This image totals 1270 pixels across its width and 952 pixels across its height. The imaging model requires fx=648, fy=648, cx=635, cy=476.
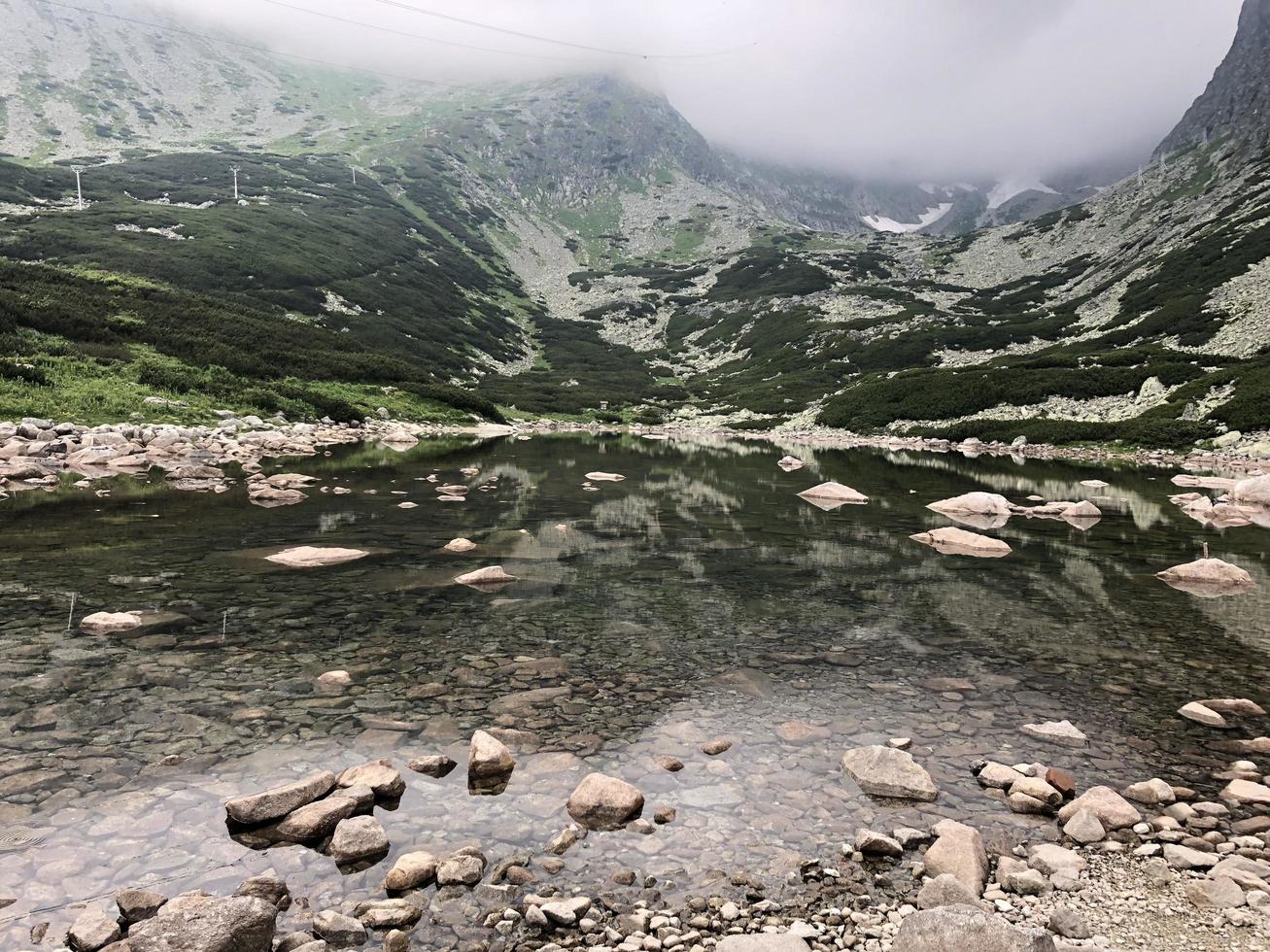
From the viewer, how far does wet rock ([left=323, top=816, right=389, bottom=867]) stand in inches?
208

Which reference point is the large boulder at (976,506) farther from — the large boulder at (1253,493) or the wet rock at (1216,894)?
the wet rock at (1216,894)

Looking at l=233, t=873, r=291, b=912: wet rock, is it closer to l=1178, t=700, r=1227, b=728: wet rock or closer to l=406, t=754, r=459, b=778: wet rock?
l=406, t=754, r=459, b=778: wet rock

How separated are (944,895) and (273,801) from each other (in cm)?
560

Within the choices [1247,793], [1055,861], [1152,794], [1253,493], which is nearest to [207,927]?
[1055,861]

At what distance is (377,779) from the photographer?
246 inches

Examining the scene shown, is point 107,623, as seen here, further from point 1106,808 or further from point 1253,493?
point 1253,493

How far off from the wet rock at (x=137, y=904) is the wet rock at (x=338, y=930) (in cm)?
112

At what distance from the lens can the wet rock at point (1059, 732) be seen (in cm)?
759

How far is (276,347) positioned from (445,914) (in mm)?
63289

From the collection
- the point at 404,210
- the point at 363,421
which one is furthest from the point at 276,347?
the point at 404,210

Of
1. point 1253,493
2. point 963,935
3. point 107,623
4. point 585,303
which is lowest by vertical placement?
point 107,623

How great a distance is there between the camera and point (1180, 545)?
19.4 metres

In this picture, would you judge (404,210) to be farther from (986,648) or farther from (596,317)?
(986,648)

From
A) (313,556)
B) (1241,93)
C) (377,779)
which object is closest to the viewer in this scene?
(377,779)
